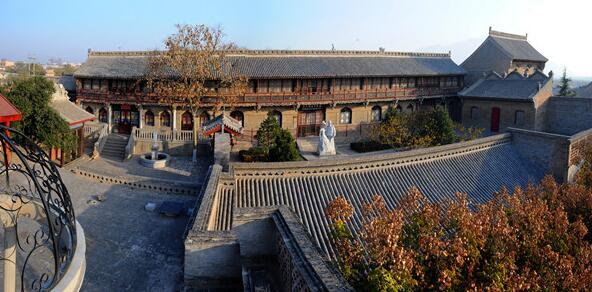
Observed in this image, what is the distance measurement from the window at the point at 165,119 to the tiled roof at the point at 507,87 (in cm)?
2336

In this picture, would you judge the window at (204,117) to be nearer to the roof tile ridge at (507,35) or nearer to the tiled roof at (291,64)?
the tiled roof at (291,64)

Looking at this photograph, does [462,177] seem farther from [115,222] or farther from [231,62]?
[231,62]

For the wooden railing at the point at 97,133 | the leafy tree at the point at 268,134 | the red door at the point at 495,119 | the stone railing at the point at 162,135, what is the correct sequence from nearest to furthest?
the leafy tree at the point at 268,134 < the wooden railing at the point at 97,133 < the stone railing at the point at 162,135 < the red door at the point at 495,119

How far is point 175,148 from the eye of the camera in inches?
1016

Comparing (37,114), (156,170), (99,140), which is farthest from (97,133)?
(37,114)

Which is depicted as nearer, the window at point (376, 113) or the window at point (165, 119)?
the window at point (165, 119)

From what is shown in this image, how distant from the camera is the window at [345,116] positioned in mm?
34809

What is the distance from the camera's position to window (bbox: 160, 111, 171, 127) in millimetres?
31328

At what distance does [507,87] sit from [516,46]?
36.6 ft

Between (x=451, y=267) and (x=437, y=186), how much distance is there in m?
9.10

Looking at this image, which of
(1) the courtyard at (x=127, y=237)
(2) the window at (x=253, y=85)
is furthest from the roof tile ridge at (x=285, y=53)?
(1) the courtyard at (x=127, y=237)

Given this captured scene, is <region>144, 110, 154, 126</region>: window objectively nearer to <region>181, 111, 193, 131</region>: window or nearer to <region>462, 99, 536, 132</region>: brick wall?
<region>181, 111, 193, 131</region>: window

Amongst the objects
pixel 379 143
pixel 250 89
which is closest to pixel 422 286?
pixel 379 143

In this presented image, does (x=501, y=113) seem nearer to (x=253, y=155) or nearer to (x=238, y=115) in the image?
(x=238, y=115)
